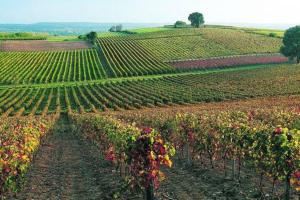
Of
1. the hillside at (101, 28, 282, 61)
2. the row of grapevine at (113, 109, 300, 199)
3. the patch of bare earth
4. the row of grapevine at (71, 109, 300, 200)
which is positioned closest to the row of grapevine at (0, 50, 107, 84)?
the patch of bare earth

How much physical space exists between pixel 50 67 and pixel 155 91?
52.2m

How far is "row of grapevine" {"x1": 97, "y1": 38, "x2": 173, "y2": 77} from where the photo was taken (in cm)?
11352

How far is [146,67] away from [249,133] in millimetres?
98996

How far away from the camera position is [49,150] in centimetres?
3850

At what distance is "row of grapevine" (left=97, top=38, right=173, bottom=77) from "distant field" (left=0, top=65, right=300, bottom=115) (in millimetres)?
10159

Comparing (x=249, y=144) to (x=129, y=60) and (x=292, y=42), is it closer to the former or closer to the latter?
Result: (x=292, y=42)

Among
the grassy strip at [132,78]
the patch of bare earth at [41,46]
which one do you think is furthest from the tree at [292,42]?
the patch of bare earth at [41,46]

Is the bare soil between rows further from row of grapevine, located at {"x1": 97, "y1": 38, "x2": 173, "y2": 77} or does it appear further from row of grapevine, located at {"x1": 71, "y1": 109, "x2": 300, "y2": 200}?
row of grapevine, located at {"x1": 97, "y1": 38, "x2": 173, "y2": 77}

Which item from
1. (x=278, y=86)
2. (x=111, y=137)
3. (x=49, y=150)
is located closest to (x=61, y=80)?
(x=278, y=86)

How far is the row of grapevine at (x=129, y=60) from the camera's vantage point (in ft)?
372

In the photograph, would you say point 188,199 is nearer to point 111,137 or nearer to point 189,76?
point 111,137

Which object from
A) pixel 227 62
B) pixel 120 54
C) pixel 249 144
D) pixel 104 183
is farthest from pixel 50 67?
pixel 249 144

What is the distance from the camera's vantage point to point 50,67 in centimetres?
12562

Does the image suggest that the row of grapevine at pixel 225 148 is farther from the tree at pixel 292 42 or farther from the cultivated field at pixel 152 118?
the tree at pixel 292 42
